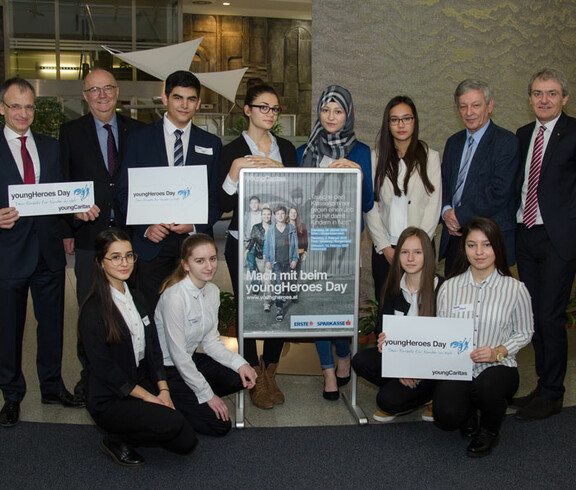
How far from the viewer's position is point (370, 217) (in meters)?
3.92

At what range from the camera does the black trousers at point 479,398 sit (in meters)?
3.29

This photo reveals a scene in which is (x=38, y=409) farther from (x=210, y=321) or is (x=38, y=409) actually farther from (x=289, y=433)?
(x=289, y=433)

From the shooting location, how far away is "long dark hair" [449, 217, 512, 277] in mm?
3406

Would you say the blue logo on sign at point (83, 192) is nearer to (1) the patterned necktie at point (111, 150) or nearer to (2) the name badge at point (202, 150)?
(1) the patterned necktie at point (111, 150)

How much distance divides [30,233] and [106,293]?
0.77 meters

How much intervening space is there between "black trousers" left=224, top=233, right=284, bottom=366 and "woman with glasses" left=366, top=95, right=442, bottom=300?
84cm

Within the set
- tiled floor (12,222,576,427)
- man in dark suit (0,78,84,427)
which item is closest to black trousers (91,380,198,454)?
tiled floor (12,222,576,427)

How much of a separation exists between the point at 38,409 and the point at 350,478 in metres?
1.98

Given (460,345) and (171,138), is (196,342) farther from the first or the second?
(460,345)

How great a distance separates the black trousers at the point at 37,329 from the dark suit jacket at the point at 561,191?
111 inches

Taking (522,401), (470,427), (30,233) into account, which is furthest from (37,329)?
(522,401)

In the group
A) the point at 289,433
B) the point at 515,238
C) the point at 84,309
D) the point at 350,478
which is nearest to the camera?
the point at 350,478

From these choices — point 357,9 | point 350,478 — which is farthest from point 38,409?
point 357,9

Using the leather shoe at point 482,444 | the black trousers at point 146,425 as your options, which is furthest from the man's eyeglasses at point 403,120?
the black trousers at point 146,425
